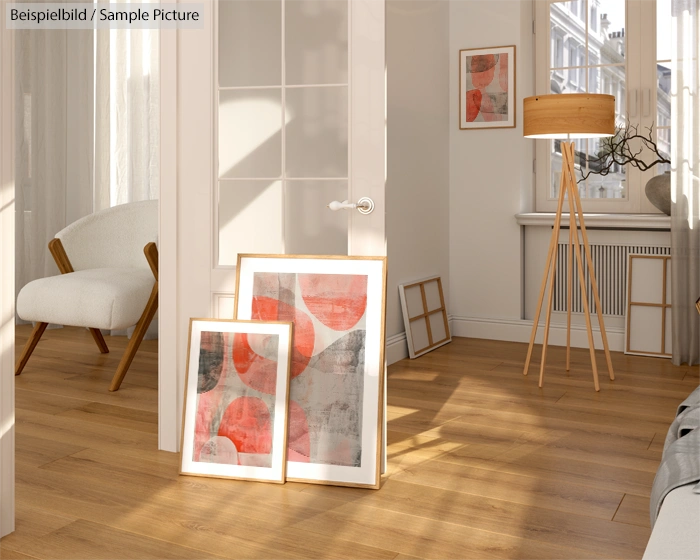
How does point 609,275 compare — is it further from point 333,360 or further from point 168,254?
point 168,254

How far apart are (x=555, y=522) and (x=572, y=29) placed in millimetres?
3824

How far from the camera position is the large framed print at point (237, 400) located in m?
2.65

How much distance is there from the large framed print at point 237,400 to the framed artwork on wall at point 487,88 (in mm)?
3022

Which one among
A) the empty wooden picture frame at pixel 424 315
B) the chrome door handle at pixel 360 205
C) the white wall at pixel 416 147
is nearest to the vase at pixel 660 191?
the white wall at pixel 416 147

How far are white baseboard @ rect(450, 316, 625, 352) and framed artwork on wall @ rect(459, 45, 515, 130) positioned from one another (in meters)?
1.32

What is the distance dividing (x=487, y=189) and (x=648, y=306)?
1285 mm

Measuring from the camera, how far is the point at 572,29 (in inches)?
203

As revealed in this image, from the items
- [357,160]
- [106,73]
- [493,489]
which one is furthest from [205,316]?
[106,73]

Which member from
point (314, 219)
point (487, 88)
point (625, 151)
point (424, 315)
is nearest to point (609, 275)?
point (625, 151)

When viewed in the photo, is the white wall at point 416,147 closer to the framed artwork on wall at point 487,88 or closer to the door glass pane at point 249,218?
the framed artwork on wall at point 487,88

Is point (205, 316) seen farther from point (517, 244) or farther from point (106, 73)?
point (106, 73)

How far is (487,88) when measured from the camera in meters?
5.20

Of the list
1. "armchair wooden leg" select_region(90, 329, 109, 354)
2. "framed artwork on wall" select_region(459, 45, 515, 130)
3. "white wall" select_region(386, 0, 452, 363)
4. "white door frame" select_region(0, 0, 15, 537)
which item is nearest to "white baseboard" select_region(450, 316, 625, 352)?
"white wall" select_region(386, 0, 452, 363)

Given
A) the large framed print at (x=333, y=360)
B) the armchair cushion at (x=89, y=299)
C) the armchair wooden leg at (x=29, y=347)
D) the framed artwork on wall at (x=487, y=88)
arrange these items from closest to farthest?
the large framed print at (x=333, y=360) → the armchair cushion at (x=89, y=299) → the armchair wooden leg at (x=29, y=347) → the framed artwork on wall at (x=487, y=88)
